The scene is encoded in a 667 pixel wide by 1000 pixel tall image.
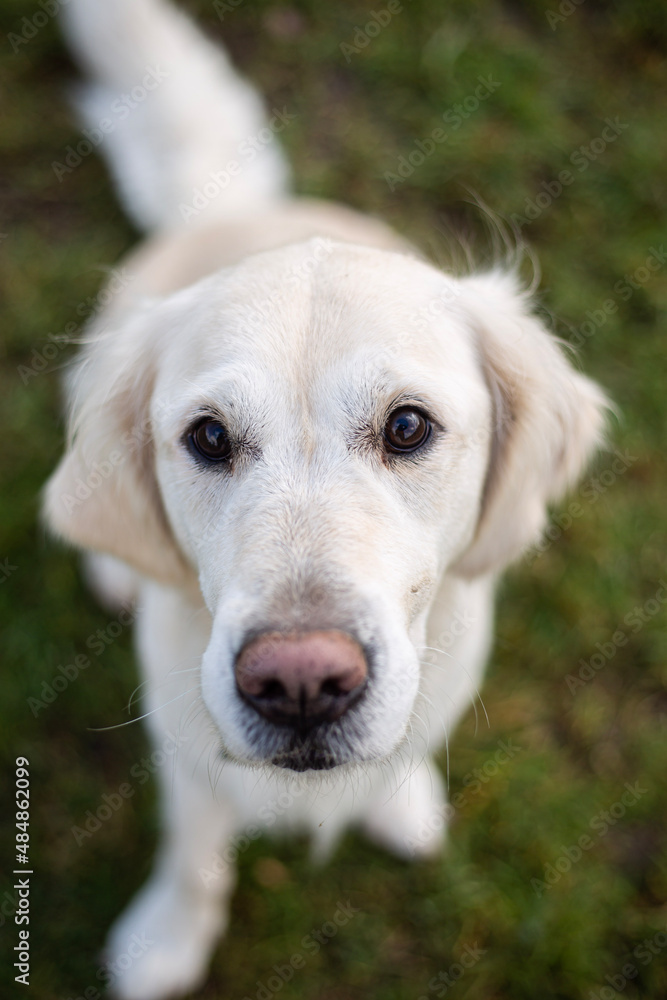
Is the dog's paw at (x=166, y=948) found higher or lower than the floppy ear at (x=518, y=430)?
lower

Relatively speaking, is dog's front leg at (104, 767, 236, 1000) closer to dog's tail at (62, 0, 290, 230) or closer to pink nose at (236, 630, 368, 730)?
pink nose at (236, 630, 368, 730)

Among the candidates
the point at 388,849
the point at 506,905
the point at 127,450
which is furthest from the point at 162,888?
the point at 127,450

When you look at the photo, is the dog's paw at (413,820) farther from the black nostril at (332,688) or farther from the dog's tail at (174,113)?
the dog's tail at (174,113)

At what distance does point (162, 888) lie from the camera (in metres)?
3.10

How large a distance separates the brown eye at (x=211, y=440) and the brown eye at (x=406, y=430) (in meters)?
0.42

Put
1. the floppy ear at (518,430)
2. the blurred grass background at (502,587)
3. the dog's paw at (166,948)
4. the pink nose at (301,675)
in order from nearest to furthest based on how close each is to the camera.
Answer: the pink nose at (301,675)
the floppy ear at (518,430)
the dog's paw at (166,948)
the blurred grass background at (502,587)

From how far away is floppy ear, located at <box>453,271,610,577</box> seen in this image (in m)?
2.24

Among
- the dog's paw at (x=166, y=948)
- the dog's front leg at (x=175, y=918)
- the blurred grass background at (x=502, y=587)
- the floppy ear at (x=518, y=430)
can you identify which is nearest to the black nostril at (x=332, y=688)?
the floppy ear at (x=518, y=430)

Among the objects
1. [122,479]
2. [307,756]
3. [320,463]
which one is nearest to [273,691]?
[307,756]

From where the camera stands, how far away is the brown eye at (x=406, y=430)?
6.31 feet

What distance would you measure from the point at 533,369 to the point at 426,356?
0.48 m

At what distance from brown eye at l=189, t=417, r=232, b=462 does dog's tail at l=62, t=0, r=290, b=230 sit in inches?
80.1

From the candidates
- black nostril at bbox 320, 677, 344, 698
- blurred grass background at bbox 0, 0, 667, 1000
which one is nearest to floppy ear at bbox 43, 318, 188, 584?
black nostril at bbox 320, 677, 344, 698

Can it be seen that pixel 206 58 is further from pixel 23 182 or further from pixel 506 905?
pixel 506 905
